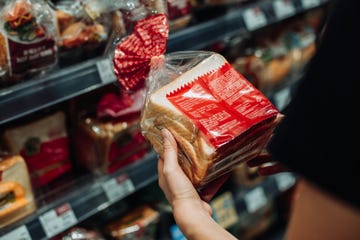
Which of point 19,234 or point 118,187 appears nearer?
point 19,234

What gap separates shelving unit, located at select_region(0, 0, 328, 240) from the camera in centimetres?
108

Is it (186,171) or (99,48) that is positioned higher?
(99,48)

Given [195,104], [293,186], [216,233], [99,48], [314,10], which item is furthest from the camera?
[314,10]

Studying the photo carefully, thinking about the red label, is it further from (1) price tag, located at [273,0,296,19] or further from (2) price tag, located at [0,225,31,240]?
(1) price tag, located at [273,0,296,19]

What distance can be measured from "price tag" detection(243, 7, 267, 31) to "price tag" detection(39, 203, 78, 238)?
2.76 ft

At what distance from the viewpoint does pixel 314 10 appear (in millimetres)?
2357

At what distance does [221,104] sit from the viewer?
94 centimetres

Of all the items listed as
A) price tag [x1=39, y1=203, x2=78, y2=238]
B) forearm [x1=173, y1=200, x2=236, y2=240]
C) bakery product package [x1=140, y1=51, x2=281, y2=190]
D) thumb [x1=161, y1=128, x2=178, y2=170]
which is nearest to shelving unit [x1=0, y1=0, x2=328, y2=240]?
price tag [x1=39, y1=203, x2=78, y2=238]

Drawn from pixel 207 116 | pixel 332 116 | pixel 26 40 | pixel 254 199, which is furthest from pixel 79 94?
pixel 254 199

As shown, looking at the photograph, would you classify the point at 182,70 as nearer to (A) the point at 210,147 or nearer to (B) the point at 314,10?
(A) the point at 210,147

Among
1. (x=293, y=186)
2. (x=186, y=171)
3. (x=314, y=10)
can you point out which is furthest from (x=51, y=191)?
(x=314, y=10)

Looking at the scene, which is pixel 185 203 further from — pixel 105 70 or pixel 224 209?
pixel 224 209

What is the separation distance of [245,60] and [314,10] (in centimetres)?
75

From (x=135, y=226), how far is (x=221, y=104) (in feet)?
2.05
